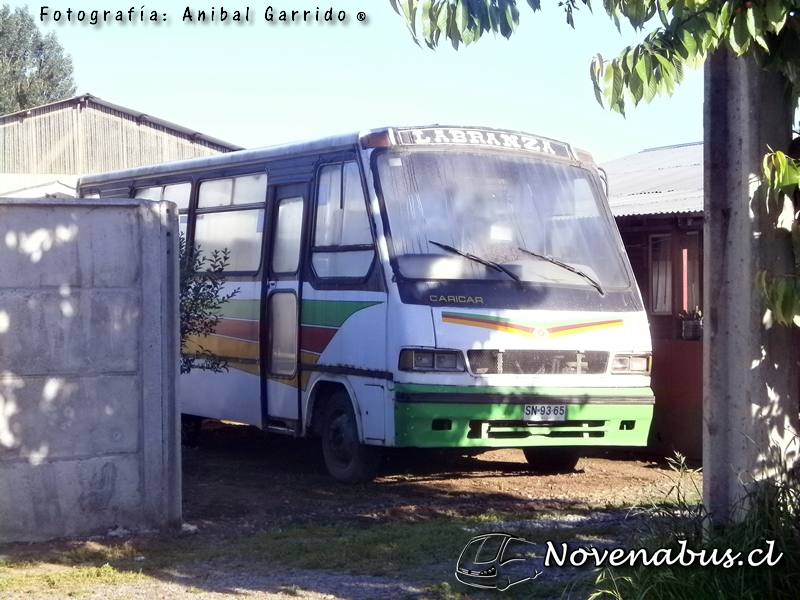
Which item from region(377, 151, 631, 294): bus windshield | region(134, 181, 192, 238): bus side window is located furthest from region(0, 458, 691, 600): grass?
region(134, 181, 192, 238): bus side window

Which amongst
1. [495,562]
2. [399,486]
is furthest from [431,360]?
[495,562]

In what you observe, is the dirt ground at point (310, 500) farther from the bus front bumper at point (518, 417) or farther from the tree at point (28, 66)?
the tree at point (28, 66)

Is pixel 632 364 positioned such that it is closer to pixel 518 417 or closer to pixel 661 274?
pixel 518 417

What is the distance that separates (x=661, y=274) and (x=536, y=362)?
7.24 meters

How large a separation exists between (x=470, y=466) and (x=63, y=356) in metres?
5.06

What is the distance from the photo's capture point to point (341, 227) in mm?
10438

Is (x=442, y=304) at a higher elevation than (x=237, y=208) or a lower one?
lower

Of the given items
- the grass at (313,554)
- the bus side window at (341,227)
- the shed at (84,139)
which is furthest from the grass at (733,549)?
the shed at (84,139)

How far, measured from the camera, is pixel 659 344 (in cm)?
1202

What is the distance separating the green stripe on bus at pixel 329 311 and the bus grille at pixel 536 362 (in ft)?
3.36

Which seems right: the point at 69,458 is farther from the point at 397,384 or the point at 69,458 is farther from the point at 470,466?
the point at 470,466

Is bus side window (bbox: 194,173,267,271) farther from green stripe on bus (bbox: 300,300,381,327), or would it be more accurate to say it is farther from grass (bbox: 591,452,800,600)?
grass (bbox: 591,452,800,600)

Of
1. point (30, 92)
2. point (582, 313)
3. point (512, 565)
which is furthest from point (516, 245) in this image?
point (30, 92)

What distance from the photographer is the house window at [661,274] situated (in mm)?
16141
